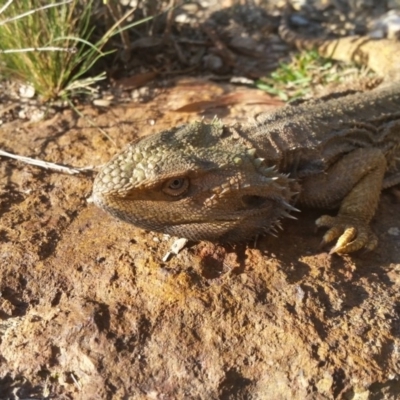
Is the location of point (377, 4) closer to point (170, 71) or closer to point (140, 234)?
point (170, 71)

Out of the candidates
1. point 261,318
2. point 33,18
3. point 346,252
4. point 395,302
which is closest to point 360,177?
point 346,252

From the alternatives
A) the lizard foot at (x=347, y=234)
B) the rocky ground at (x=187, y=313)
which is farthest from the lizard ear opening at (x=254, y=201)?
the lizard foot at (x=347, y=234)

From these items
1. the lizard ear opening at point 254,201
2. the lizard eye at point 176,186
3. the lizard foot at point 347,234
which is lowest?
the lizard foot at point 347,234

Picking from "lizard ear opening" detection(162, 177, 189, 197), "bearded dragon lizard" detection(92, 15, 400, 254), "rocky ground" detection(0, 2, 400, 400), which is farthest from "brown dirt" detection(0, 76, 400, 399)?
"lizard ear opening" detection(162, 177, 189, 197)

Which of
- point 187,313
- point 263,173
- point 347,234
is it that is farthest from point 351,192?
point 187,313

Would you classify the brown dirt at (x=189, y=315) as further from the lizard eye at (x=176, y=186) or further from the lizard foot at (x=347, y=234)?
the lizard eye at (x=176, y=186)

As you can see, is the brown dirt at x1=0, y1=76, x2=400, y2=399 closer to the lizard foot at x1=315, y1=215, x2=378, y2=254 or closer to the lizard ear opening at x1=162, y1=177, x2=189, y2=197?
the lizard foot at x1=315, y1=215, x2=378, y2=254

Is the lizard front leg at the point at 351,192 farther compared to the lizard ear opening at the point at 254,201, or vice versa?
the lizard front leg at the point at 351,192
